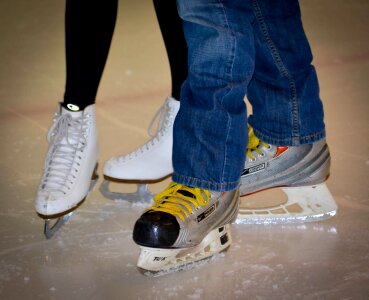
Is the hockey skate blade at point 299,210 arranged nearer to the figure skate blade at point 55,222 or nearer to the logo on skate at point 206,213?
the logo on skate at point 206,213

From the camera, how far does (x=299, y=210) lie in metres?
1.21

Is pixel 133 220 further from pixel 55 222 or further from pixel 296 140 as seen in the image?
pixel 296 140

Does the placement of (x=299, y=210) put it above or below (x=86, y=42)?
below

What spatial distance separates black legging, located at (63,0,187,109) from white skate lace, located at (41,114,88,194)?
38 mm

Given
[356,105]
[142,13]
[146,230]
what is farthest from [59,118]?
[142,13]

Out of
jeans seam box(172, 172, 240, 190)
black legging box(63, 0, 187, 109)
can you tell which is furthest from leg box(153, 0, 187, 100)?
jeans seam box(172, 172, 240, 190)

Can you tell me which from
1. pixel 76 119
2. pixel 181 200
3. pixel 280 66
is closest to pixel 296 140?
pixel 280 66

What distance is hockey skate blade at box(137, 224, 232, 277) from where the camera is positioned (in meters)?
1.02

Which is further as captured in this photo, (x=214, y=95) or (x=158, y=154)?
(x=158, y=154)

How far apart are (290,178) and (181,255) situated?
0.27m

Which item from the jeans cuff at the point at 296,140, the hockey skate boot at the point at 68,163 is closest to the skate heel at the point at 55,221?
the hockey skate boot at the point at 68,163

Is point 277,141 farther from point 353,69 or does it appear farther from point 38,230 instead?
point 353,69

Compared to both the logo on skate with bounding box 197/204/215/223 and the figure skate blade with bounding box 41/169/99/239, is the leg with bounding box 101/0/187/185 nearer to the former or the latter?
the figure skate blade with bounding box 41/169/99/239

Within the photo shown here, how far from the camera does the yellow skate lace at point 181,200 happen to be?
1.04 meters
